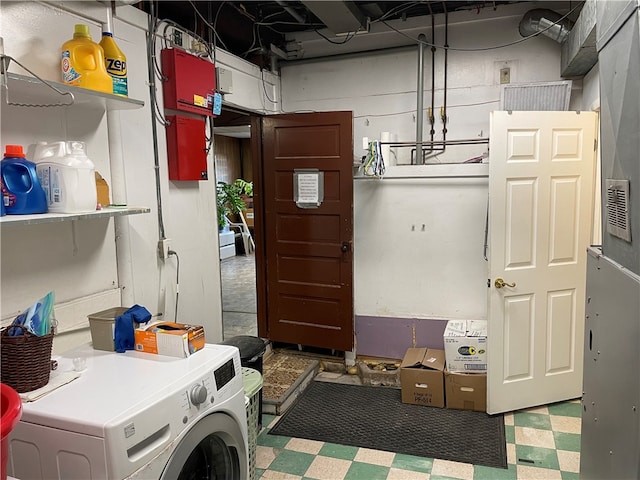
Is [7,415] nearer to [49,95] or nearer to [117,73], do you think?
[49,95]

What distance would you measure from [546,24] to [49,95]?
2957mm

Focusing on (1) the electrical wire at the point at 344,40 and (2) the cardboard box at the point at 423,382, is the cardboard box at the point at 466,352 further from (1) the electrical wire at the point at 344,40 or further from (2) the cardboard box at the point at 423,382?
(1) the electrical wire at the point at 344,40

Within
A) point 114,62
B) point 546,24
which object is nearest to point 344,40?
point 546,24

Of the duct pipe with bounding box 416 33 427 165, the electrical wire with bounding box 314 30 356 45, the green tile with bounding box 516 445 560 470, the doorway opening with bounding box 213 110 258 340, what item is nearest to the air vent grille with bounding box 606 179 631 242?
the green tile with bounding box 516 445 560 470

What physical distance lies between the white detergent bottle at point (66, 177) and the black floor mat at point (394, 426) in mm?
1871

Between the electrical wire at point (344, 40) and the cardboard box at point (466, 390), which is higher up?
the electrical wire at point (344, 40)

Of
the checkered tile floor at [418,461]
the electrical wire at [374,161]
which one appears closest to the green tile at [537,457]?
the checkered tile floor at [418,461]

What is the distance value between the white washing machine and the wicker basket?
3.3 inches

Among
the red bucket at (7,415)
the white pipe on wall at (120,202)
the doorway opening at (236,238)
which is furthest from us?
the doorway opening at (236,238)

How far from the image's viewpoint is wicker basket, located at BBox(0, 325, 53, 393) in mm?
1391

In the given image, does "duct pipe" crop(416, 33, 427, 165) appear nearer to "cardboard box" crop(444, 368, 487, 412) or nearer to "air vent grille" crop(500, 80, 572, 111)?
"air vent grille" crop(500, 80, 572, 111)

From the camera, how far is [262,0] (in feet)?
10.4

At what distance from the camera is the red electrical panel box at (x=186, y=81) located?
2.53 m

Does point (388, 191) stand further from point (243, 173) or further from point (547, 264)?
point (243, 173)
